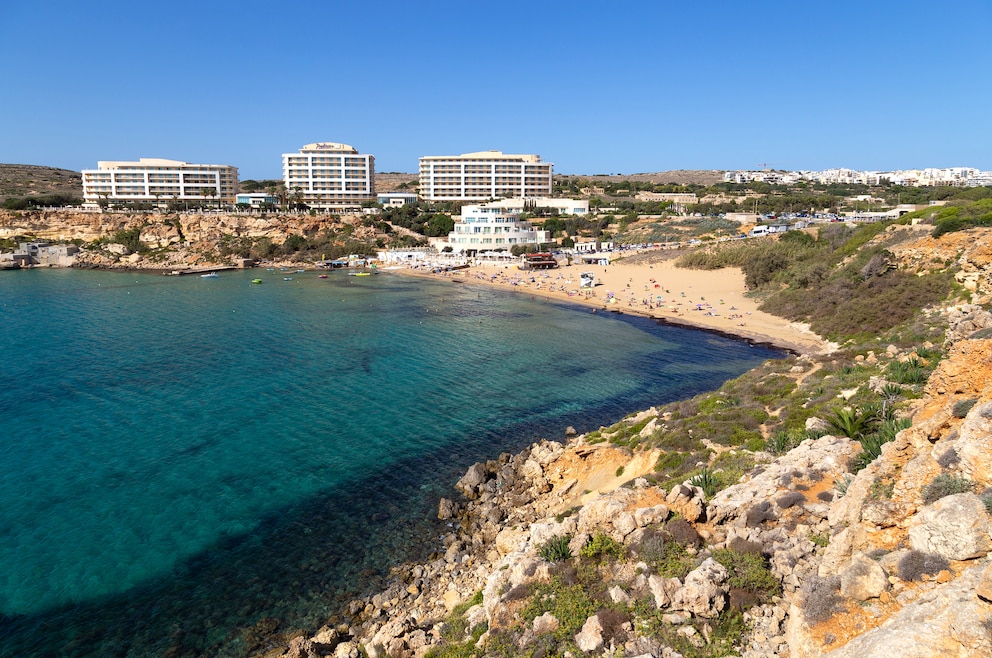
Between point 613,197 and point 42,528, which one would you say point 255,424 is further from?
point 613,197

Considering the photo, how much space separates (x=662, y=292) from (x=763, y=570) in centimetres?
5792

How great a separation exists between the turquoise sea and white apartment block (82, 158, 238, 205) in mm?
89717

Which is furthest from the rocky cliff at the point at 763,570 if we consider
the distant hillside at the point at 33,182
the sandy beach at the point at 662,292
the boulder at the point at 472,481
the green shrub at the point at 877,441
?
the distant hillside at the point at 33,182

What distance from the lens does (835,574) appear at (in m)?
9.16

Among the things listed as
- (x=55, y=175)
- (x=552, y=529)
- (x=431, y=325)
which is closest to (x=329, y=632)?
(x=552, y=529)

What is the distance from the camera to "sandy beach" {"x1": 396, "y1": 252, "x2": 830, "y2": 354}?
49.1 metres

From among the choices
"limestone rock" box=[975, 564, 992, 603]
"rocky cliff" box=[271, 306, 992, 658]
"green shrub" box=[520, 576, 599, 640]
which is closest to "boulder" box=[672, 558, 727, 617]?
"rocky cliff" box=[271, 306, 992, 658]

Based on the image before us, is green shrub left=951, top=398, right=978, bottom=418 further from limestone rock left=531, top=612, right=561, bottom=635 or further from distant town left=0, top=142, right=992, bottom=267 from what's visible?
distant town left=0, top=142, right=992, bottom=267

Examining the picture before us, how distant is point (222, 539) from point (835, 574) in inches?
715

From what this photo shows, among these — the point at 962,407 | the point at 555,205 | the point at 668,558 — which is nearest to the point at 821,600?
the point at 668,558

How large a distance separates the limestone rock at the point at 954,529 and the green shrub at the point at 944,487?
0.92 feet

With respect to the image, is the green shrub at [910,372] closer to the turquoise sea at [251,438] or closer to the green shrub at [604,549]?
the green shrub at [604,549]

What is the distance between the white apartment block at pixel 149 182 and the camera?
5325 inches

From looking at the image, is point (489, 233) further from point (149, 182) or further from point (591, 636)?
point (591, 636)
